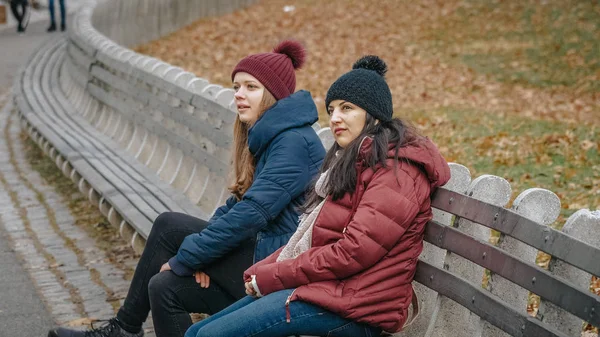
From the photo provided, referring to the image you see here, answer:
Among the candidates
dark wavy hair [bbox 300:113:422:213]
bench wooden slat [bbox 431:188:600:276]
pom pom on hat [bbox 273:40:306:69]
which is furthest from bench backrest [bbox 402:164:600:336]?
pom pom on hat [bbox 273:40:306:69]

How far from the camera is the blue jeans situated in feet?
12.8

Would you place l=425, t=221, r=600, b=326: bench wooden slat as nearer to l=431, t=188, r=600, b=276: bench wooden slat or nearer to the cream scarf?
l=431, t=188, r=600, b=276: bench wooden slat

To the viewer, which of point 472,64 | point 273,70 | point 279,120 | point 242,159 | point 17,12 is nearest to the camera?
point 279,120

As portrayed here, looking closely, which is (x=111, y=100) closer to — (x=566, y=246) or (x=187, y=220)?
(x=187, y=220)

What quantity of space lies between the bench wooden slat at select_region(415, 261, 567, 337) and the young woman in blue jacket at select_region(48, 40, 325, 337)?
783mm

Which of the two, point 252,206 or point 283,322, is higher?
point 252,206

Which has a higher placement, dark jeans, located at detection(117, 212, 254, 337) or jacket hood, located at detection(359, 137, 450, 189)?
jacket hood, located at detection(359, 137, 450, 189)

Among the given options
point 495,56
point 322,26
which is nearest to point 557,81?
point 495,56

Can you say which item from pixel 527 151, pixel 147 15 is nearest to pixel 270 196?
pixel 527 151

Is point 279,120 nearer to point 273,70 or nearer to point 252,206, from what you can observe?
point 273,70

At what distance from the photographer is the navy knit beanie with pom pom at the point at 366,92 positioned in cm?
414

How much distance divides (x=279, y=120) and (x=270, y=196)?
0.37 metres

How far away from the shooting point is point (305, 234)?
4.11m

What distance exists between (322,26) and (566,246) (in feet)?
67.1
